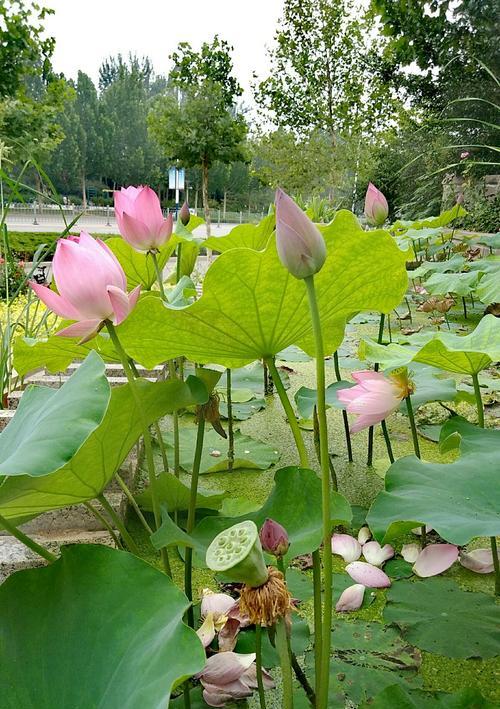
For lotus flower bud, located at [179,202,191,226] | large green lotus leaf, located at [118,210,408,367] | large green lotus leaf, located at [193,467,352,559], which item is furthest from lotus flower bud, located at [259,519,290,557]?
lotus flower bud, located at [179,202,191,226]

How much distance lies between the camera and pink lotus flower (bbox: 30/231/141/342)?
1.61 ft

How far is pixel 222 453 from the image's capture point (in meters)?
1.40

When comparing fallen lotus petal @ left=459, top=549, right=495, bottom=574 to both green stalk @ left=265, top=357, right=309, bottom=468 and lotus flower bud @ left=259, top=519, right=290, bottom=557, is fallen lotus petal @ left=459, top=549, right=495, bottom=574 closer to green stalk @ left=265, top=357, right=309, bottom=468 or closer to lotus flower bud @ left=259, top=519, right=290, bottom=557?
green stalk @ left=265, top=357, right=309, bottom=468

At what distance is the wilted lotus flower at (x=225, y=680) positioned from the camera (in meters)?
0.61

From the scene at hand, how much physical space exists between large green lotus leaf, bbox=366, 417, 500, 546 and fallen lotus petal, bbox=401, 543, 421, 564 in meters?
0.31

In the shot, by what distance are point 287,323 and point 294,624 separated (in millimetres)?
366

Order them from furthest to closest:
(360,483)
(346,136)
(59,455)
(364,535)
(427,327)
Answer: (346,136), (427,327), (360,483), (364,535), (59,455)

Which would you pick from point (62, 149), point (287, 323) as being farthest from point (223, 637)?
point (62, 149)

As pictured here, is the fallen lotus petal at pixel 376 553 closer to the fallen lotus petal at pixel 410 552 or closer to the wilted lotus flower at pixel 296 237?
the fallen lotus petal at pixel 410 552

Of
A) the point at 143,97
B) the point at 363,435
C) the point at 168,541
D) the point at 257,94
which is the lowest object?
the point at 363,435

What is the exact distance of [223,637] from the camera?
2.32 feet

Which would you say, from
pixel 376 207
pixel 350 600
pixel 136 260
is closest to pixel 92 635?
pixel 350 600

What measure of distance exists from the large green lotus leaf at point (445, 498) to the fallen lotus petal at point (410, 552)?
0.31 m

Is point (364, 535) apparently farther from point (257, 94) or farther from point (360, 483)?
point (257, 94)
